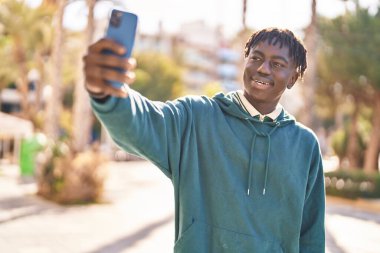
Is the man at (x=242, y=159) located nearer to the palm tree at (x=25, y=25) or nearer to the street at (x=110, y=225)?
the street at (x=110, y=225)

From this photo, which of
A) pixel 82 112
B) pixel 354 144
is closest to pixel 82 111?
pixel 82 112

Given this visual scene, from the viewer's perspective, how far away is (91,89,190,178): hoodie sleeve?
1.30m

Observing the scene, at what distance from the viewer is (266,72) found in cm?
186

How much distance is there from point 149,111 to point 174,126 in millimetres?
161

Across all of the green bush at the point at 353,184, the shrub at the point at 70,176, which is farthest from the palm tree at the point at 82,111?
the green bush at the point at 353,184

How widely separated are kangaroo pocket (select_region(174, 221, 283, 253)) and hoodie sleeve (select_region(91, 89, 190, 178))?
0.23 meters

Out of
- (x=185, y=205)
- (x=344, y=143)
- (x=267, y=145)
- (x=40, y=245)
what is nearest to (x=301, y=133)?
(x=267, y=145)

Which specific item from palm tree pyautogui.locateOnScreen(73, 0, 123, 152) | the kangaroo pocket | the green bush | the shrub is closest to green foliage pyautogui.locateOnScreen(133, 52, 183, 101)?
the green bush

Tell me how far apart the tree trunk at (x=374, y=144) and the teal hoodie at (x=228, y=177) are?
17.7m

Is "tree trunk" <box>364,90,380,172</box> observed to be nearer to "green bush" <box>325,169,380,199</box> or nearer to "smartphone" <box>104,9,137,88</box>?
"green bush" <box>325,169,380,199</box>

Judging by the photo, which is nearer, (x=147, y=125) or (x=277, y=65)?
(x=147, y=125)

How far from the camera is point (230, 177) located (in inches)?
70.6

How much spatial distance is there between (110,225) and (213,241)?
830 centimetres

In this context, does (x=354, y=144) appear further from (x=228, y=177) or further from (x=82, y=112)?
(x=228, y=177)
